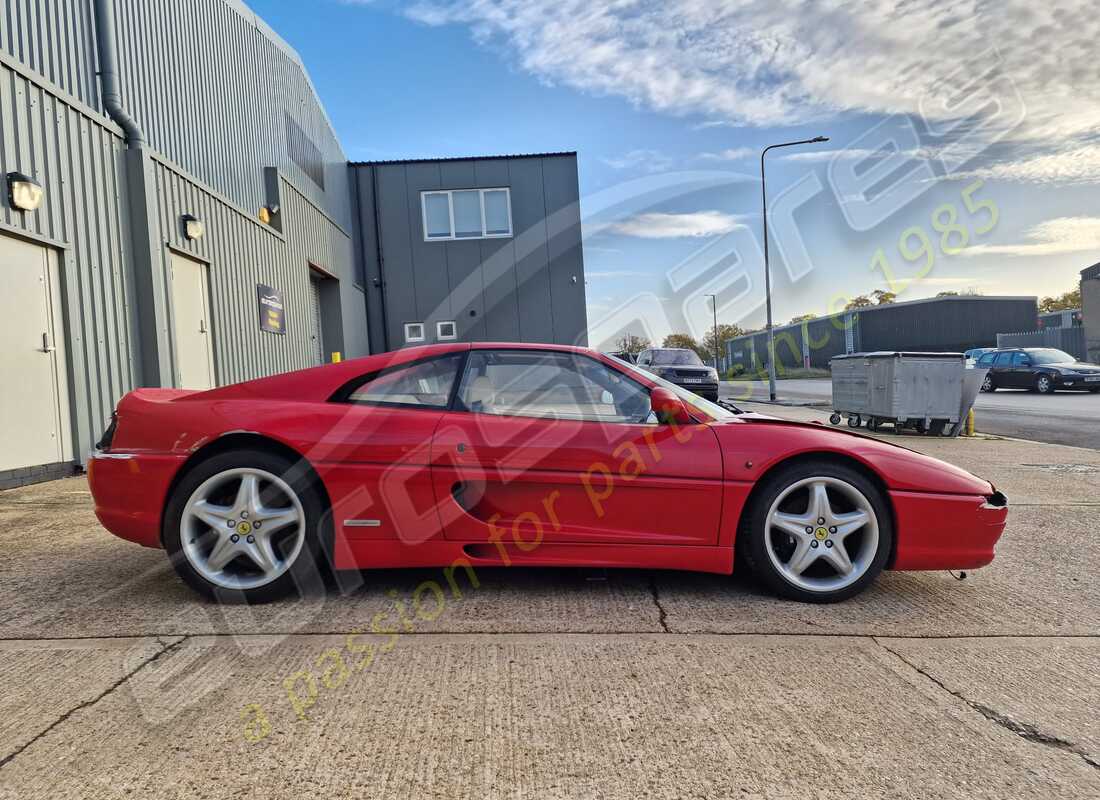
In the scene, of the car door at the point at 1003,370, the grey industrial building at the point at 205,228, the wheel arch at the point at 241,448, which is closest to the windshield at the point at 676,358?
the grey industrial building at the point at 205,228

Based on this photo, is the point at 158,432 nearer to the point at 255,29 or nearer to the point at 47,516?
the point at 47,516

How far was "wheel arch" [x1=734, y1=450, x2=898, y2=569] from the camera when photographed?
3076 mm

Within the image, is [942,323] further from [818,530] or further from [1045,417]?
[818,530]

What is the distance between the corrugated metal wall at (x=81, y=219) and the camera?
233 inches

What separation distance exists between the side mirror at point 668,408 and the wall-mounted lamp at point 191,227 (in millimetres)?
7815

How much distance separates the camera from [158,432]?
3.15m

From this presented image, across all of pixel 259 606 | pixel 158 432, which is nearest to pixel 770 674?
pixel 259 606

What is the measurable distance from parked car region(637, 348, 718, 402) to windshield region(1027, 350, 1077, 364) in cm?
1123

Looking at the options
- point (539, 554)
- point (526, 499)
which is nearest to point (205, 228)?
point (526, 499)

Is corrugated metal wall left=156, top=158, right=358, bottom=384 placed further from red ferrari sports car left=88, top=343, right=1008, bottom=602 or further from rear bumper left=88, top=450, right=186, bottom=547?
red ferrari sports car left=88, top=343, right=1008, bottom=602

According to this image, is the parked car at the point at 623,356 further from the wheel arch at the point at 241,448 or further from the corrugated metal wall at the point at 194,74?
the corrugated metal wall at the point at 194,74

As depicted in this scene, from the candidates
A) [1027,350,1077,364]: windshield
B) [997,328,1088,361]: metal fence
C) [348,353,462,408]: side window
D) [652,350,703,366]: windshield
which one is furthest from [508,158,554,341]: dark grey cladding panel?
[997,328,1088,361]: metal fence

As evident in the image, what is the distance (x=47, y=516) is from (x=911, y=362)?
426 inches

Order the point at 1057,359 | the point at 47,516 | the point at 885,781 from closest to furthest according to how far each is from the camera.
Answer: the point at 885,781
the point at 47,516
the point at 1057,359
